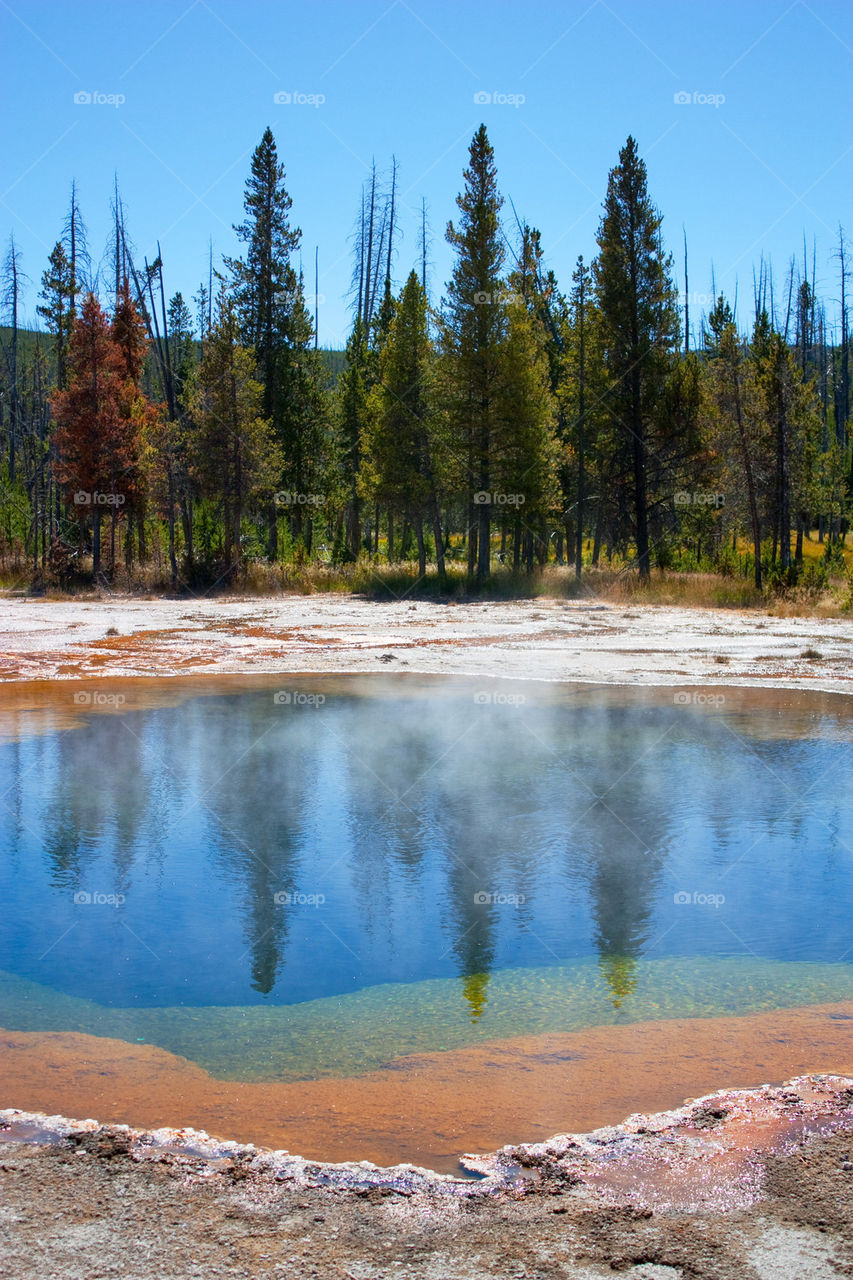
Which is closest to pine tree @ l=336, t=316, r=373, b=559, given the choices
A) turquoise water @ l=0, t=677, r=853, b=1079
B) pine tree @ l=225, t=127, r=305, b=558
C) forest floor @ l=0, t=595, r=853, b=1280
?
pine tree @ l=225, t=127, r=305, b=558

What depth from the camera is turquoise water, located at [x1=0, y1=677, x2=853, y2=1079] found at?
17.9 feet

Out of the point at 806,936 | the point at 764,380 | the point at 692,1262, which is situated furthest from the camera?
the point at 764,380

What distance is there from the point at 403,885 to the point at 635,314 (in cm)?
3274

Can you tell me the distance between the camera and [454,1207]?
3.51 m

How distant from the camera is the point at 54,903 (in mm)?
6941

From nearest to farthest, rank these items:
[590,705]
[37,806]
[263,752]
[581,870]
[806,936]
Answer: [806,936]
[581,870]
[37,806]
[263,752]
[590,705]

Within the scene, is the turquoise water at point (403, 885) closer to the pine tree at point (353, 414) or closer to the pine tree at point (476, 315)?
the pine tree at point (476, 315)

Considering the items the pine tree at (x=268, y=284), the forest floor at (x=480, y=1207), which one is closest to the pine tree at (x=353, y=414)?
the pine tree at (x=268, y=284)

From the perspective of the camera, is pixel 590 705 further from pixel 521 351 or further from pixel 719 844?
pixel 521 351

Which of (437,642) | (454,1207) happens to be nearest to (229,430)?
(437,642)

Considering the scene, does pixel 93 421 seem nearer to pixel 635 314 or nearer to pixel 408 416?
pixel 408 416

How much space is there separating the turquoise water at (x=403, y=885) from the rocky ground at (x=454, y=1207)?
108 cm

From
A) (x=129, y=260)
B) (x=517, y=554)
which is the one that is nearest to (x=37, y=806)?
(x=517, y=554)

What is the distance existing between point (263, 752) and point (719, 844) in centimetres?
537
